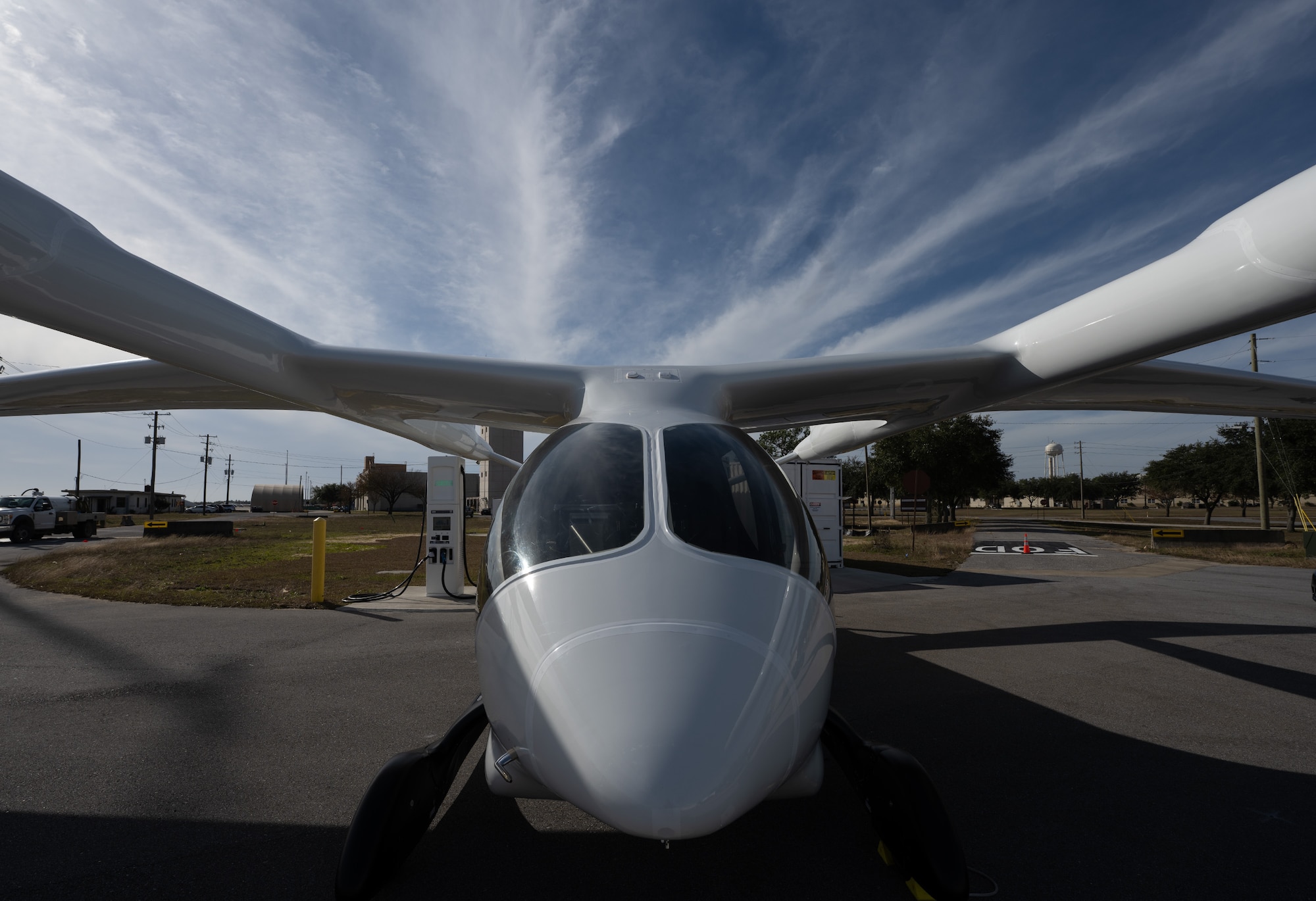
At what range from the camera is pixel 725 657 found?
200 cm

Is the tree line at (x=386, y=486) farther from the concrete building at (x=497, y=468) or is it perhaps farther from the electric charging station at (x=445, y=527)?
the electric charging station at (x=445, y=527)

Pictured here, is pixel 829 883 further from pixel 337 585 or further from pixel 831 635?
pixel 337 585

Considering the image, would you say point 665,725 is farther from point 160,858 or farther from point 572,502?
point 160,858

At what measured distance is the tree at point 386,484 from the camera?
7562 centimetres

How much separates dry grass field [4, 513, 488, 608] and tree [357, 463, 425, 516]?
52.6 meters

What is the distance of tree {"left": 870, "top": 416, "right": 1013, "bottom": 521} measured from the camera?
34.3 meters

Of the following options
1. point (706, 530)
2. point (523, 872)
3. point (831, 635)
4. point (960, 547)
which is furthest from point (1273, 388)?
point (960, 547)

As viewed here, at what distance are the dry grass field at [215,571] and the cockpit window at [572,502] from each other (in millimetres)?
8415

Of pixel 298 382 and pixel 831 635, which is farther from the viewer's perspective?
pixel 298 382

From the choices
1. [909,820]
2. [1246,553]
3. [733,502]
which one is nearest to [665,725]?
[733,502]

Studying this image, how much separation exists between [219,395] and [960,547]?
21.3 m

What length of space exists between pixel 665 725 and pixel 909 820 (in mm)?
1407

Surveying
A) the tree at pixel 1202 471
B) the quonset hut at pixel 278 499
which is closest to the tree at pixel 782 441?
the tree at pixel 1202 471

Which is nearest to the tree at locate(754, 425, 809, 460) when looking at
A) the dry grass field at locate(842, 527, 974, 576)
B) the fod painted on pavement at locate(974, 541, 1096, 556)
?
the dry grass field at locate(842, 527, 974, 576)
